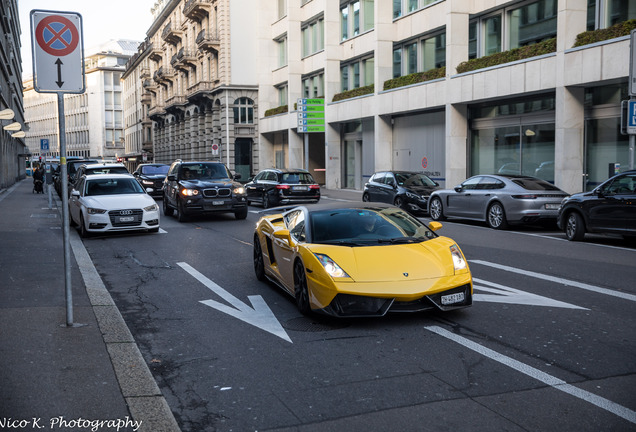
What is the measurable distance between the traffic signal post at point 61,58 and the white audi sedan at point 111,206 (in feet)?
30.5

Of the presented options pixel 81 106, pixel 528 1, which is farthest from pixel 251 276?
pixel 81 106

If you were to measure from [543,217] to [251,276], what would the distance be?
9447mm

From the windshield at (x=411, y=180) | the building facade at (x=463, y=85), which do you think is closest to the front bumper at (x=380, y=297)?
the windshield at (x=411, y=180)

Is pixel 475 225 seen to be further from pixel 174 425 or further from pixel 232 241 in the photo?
pixel 174 425

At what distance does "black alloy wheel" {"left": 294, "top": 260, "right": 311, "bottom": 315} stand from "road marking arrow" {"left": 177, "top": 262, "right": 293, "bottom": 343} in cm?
33

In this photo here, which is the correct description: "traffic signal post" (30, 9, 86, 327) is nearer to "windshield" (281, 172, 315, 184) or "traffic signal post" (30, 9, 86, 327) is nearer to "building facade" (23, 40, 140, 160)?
"windshield" (281, 172, 315, 184)

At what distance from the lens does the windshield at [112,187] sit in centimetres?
1695

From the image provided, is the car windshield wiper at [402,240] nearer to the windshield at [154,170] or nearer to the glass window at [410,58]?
the windshield at [154,170]

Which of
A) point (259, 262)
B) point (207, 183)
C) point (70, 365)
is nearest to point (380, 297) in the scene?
point (70, 365)

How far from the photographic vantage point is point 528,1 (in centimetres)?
2581

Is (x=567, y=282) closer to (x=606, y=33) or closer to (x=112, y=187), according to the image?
(x=112, y=187)

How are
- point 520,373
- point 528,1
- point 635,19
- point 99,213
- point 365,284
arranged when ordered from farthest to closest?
1. point 528,1
2. point 635,19
3. point 99,213
4. point 365,284
5. point 520,373

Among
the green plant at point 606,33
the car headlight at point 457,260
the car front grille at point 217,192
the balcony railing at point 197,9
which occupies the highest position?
the balcony railing at point 197,9

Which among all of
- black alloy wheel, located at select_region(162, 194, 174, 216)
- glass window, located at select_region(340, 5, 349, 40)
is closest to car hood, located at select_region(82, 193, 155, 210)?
black alloy wheel, located at select_region(162, 194, 174, 216)
